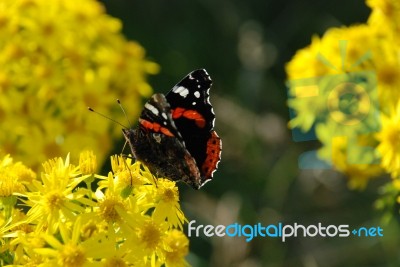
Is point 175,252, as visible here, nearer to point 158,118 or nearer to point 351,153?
point 158,118

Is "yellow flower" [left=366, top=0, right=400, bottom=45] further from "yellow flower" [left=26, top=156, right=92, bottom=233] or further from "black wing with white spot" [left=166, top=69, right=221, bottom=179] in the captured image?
"yellow flower" [left=26, top=156, right=92, bottom=233]

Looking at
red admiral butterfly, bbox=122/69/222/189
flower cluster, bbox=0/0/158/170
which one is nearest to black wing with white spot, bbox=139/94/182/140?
red admiral butterfly, bbox=122/69/222/189

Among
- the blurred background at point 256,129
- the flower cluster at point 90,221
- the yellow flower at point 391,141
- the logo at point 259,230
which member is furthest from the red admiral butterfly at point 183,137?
the blurred background at point 256,129

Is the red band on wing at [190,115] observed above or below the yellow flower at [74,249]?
above

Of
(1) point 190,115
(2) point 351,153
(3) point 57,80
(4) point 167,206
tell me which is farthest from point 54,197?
(2) point 351,153

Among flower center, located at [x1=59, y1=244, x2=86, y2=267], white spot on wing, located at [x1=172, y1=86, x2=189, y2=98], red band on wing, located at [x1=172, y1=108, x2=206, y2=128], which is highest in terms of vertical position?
white spot on wing, located at [x1=172, y1=86, x2=189, y2=98]

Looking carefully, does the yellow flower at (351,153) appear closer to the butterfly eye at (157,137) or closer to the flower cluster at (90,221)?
the butterfly eye at (157,137)
